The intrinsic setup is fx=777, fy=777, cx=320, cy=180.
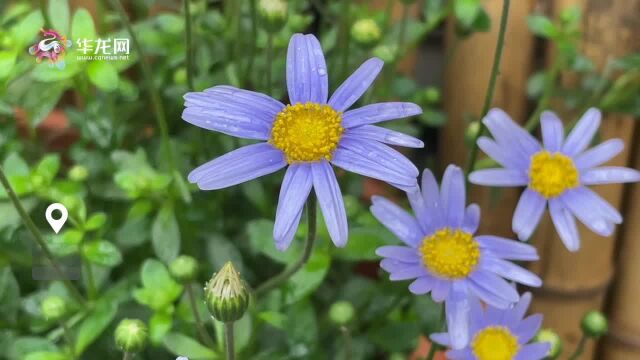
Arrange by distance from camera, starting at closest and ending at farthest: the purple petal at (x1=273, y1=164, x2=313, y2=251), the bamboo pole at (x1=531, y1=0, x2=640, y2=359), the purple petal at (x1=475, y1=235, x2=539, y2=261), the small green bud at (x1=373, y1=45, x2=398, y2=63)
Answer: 1. the purple petal at (x1=273, y1=164, x2=313, y2=251)
2. the purple petal at (x1=475, y1=235, x2=539, y2=261)
3. the small green bud at (x1=373, y1=45, x2=398, y2=63)
4. the bamboo pole at (x1=531, y1=0, x2=640, y2=359)

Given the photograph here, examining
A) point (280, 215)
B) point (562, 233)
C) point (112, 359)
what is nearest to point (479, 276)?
point (562, 233)

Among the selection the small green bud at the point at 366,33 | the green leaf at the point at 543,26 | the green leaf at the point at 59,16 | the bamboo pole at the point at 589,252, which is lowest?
the bamboo pole at the point at 589,252

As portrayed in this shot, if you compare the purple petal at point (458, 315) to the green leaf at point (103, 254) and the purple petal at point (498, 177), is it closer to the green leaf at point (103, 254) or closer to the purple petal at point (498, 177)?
the purple petal at point (498, 177)

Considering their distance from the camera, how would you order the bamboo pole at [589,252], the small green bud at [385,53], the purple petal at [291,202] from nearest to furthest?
the purple petal at [291,202] → the small green bud at [385,53] → the bamboo pole at [589,252]

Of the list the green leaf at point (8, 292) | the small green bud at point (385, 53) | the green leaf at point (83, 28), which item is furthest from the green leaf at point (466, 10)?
the green leaf at point (8, 292)

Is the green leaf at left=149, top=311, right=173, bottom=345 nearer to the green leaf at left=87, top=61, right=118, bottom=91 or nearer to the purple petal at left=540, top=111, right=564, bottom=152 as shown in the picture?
the green leaf at left=87, top=61, right=118, bottom=91

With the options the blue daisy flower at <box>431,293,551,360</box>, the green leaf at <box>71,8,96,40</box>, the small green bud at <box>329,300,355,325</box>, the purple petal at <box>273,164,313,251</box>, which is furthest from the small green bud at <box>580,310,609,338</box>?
the green leaf at <box>71,8,96,40</box>

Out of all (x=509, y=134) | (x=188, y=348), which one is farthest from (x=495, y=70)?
(x=188, y=348)
